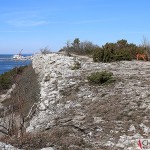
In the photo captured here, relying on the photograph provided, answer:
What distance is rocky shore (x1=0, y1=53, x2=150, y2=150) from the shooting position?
965 centimetres

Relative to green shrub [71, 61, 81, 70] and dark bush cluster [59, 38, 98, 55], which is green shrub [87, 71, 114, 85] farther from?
dark bush cluster [59, 38, 98, 55]

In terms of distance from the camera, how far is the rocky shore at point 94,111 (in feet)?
31.7

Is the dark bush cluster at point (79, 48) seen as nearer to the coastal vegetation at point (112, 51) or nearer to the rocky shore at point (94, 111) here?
the coastal vegetation at point (112, 51)

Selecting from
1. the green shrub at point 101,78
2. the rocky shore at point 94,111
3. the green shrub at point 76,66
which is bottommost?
the rocky shore at point 94,111

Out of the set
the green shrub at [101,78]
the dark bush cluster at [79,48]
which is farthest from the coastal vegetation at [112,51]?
the green shrub at [101,78]

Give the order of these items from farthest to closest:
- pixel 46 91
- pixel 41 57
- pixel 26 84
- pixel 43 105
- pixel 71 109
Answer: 1. pixel 41 57
2. pixel 26 84
3. pixel 46 91
4. pixel 43 105
5. pixel 71 109

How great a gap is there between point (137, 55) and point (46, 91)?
9047mm

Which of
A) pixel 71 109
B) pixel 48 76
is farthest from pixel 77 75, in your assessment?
pixel 71 109

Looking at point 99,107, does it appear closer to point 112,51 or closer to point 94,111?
point 94,111

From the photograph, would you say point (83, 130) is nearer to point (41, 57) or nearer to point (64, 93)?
point (64, 93)

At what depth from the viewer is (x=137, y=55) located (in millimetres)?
23172

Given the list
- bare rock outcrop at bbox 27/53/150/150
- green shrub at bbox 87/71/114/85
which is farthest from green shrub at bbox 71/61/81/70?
green shrub at bbox 87/71/114/85

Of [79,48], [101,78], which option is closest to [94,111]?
[101,78]

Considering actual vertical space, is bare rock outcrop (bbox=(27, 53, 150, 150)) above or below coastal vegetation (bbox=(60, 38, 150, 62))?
below
